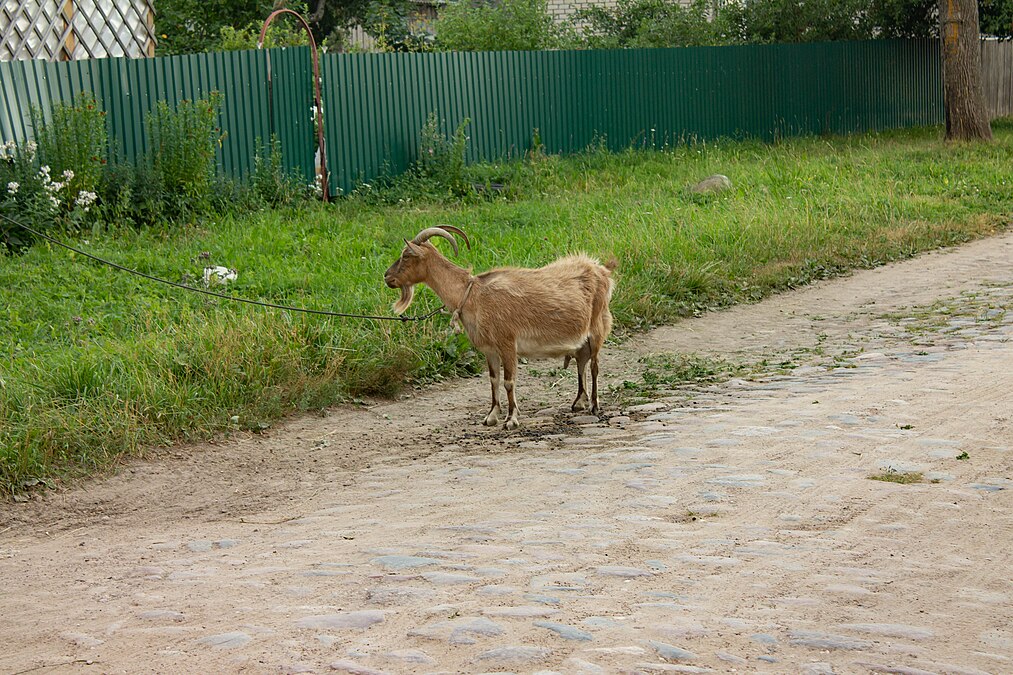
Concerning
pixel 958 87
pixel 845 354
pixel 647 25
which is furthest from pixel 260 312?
pixel 647 25

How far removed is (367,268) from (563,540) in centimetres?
648

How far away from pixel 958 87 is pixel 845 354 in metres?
15.2

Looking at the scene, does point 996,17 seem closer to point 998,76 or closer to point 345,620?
point 998,76

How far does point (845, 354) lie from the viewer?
29.9 feet

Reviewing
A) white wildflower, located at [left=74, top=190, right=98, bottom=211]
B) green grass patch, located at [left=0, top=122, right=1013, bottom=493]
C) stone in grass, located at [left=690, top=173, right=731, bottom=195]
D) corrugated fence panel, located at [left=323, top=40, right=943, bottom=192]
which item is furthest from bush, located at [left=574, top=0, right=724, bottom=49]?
white wildflower, located at [left=74, top=190, right=98, bottom=211]

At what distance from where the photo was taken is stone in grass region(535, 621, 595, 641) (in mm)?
4129

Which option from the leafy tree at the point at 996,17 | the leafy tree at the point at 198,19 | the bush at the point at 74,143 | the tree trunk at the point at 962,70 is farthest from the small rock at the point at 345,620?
the leafy tree at the point at 996,17

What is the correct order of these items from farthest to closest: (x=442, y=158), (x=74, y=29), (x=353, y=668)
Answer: (x=442, y=158)
(x=74, y=29)
(x=353, y=668)

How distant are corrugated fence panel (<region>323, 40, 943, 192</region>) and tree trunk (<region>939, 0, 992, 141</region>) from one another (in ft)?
11.1

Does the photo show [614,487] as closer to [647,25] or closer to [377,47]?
[377,47]

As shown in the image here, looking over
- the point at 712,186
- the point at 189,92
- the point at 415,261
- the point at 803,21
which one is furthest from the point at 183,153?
the point at 803,21

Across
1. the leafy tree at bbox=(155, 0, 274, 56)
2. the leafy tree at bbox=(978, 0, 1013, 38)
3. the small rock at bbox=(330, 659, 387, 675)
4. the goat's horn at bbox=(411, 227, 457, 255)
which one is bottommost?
the small rock at bbox=(330, 659, 387, 675)

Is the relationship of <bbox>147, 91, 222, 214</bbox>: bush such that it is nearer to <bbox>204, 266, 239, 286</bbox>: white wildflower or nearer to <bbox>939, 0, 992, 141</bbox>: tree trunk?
<bbox>204, 266, 239, 286</bbox>: white wildflower

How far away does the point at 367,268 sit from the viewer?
11.3m
